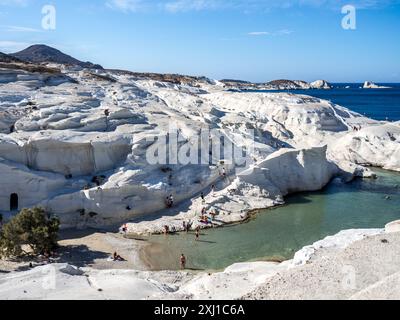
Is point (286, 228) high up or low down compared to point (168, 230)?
up

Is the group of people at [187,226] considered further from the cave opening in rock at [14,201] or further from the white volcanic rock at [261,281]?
the cave opening in rock at [14,201]

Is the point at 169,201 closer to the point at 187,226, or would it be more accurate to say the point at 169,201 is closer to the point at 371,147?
the point at 187,226

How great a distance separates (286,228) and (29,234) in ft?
46.0

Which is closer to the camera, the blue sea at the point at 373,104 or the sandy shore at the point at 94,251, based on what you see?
the sandy shore at the point at 94,251

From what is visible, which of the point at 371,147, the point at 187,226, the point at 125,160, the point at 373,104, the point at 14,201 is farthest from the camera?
the point at 373,104

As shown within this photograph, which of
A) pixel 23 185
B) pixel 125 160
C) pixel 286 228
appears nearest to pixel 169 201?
pixel 125 160

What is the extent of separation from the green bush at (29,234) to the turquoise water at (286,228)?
5.01m

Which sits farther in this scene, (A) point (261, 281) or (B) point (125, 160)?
(B) point (125, 160)

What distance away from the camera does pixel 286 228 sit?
85.7 feet

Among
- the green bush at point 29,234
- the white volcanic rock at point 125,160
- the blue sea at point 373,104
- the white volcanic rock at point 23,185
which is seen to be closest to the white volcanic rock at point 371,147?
the white volcanic rock at point 125,160

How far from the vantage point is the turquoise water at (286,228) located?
22500 mm
